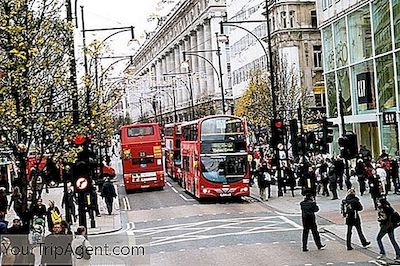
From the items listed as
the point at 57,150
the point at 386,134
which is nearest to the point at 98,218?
the point at 57,150

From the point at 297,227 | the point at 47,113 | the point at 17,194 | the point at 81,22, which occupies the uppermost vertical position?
the point at 81,22

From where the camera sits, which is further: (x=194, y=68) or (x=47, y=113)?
(x=194, y=68)

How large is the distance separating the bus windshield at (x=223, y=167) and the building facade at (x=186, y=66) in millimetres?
36039

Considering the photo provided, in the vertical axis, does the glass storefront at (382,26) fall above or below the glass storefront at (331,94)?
above

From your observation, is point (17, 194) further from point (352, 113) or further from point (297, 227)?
point (352, 113)

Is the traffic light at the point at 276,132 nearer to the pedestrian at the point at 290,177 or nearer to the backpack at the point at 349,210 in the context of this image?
the pedestrian at the point at 290,177

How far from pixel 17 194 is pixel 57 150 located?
472 centimetres

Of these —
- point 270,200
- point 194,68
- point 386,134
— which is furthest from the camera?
point 194,68

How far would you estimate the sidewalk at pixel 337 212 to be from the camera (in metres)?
22.3

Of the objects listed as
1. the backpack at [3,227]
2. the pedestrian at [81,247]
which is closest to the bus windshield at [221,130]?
the backpack at [3,227]

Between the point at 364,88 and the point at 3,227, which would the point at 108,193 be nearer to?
the point at 3,227

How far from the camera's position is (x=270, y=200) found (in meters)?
36.2

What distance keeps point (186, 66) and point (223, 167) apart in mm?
36512

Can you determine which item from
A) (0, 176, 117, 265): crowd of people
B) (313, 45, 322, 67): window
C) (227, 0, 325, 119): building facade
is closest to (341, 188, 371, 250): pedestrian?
(0, 176, 117, 265): crowd of people
